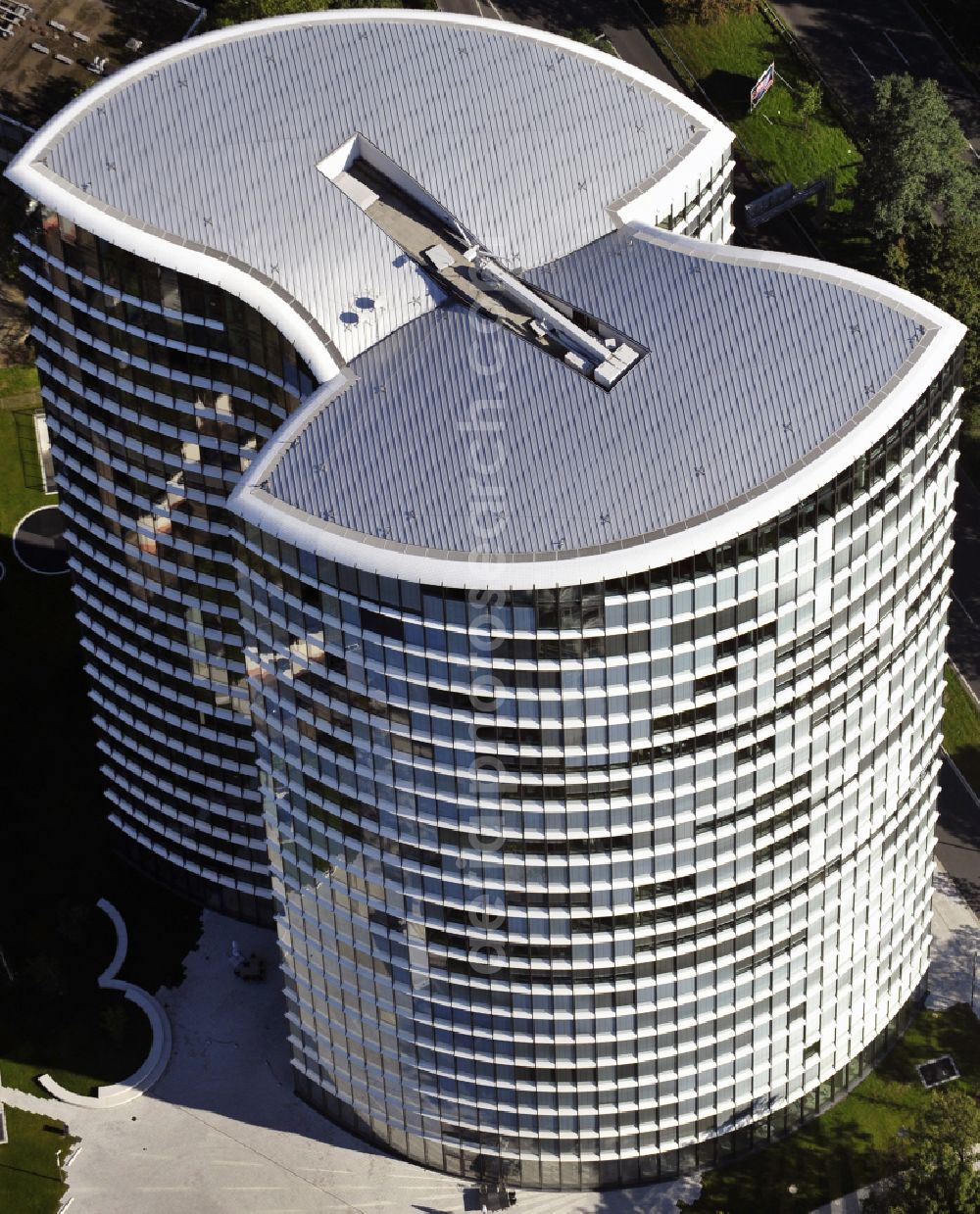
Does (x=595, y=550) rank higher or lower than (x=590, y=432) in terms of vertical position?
lower

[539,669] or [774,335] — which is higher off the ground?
[774,335]

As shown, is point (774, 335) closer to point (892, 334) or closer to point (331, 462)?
point (892, 334)

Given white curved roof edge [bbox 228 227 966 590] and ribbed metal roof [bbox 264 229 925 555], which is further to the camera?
ribbed metal roof [bbox 264 229 925 555]

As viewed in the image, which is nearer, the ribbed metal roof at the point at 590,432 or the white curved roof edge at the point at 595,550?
the white curved roof edge at the point at 595,550

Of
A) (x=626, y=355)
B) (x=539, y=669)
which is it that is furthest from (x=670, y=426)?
(x=539, y=669)
